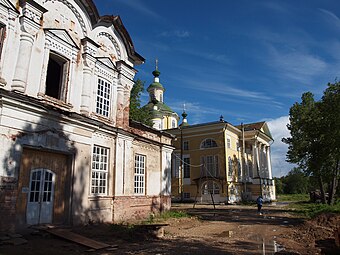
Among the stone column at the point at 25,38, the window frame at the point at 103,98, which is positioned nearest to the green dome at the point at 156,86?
the window frame at the point at 103,98

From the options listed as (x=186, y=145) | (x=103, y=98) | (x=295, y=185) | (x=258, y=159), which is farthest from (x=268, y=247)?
(x=295, y=185)

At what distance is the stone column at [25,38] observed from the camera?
883cm

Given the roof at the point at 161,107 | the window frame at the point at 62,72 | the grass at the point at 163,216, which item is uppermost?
the roof at the point at 161,107

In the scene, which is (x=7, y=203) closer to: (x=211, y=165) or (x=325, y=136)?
(x=325, y=136)

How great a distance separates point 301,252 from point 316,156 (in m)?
13.9

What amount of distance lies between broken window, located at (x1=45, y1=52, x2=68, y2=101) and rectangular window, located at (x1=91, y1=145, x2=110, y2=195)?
2659 mm

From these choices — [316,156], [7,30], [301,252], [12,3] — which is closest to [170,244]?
[301,252]

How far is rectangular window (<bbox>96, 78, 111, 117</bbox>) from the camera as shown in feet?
41.0

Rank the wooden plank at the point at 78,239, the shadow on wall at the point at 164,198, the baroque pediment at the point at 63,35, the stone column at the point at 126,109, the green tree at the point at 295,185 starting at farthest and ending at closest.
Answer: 1. the green tree at the point at 295,185
2. the shadow on wall at the point at 164,198
3. the stone column at the point at 126,109
4. the baroque pediment at the point at 63,35
5. the wooden plank at the point at 78,239

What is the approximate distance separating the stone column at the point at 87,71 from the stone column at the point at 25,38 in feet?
7.62

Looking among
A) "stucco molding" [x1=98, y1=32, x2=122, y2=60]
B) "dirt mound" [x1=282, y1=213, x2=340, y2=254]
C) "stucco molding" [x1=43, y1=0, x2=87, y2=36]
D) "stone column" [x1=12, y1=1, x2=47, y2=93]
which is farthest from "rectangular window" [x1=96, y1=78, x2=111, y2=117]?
"dirt mound" [x1=282, y1=213, x2=340, y2=254]

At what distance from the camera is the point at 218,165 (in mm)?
34250

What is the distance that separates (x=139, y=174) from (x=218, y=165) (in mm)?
21379

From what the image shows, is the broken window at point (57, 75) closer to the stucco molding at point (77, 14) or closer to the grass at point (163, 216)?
the stucco molding at point (77, 14)
